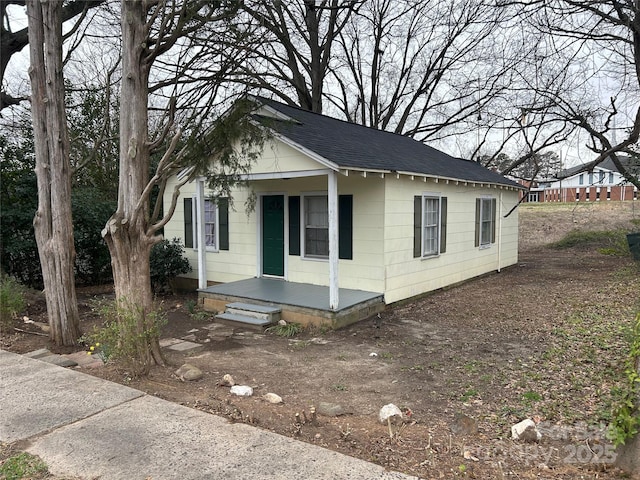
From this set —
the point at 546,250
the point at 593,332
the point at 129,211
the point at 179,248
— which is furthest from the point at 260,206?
the point at 546,250

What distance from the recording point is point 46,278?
251 inches

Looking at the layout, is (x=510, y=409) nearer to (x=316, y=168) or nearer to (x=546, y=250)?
(x=316, y=168)

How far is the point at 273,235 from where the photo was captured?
9797mm

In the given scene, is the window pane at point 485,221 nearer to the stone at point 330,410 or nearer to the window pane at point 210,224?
the window pane at point 210,224

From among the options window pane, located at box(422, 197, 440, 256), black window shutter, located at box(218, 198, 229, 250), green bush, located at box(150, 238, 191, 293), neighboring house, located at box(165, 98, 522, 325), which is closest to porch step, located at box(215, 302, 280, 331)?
neighboring house, located at box(165, 98, 522, 325)

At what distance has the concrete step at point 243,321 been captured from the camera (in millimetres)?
7488

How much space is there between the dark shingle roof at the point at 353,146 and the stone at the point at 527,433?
464 cm

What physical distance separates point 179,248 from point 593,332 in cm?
875

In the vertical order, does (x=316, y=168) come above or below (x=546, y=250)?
above

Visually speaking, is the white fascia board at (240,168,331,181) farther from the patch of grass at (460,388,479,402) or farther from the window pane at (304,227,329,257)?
the patch of grass at (460,388,479,402)

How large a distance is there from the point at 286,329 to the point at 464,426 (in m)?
4.04

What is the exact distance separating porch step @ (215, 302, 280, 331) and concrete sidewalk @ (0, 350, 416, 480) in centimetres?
323

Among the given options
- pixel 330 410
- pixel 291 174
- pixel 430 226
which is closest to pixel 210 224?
pixel 291 174

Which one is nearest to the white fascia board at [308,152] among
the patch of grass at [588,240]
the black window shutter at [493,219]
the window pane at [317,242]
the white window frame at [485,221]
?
the window pane at [317,242]
